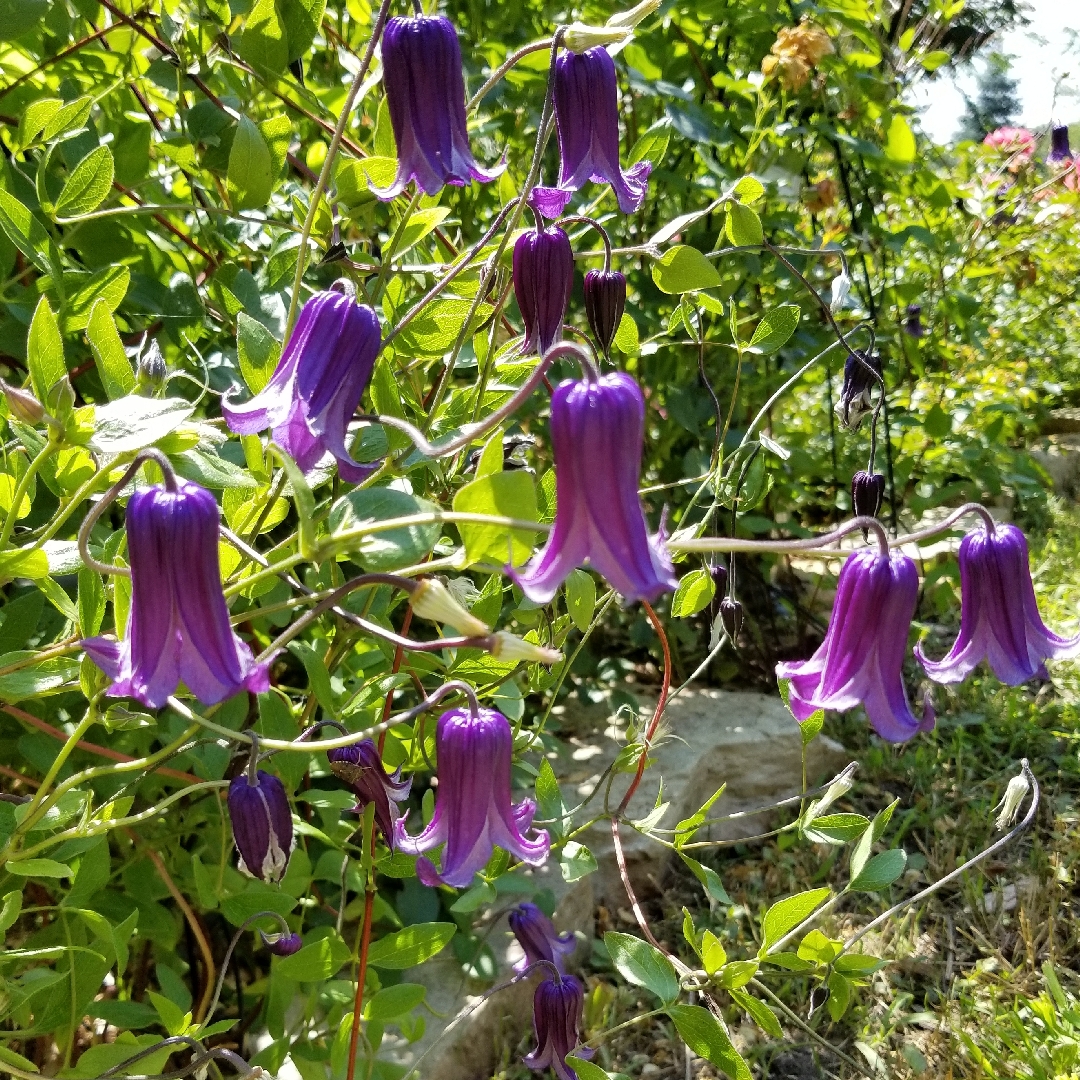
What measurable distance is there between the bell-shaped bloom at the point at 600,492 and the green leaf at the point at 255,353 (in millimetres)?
295

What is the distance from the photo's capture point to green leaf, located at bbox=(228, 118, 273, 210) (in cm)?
96

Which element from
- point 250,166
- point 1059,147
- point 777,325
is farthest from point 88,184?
point 1059,147

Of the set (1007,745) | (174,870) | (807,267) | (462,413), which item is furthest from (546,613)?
(1007,745)

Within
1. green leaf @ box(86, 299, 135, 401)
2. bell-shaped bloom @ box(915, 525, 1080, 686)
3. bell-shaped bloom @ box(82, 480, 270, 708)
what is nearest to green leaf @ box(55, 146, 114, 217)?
green leaf @ box(86, 299, 135, 401)

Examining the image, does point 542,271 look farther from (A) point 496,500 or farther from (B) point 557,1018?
(B) point 557,1018

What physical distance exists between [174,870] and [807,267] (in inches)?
75.6

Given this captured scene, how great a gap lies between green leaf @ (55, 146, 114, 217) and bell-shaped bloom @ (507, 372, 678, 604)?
61cm

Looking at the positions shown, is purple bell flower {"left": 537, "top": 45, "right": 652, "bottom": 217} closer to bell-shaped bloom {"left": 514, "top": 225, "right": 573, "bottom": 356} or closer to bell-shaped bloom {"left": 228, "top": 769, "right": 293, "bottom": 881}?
bell-shaped bloom {"left": 514, "top": 225, "right": 573, "bottom": 356}

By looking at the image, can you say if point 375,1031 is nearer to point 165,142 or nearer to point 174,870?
point 174,870

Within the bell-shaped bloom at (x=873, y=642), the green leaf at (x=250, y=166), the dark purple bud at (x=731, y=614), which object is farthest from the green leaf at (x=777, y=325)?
the green leaf at (x=250, y=166)

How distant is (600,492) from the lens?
63 centimetres

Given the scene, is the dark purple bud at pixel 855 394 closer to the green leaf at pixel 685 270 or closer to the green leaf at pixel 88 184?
the green leaf at pixel 685 270

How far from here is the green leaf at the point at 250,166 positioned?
0.96 m

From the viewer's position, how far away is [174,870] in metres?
1.41
